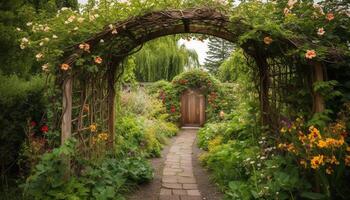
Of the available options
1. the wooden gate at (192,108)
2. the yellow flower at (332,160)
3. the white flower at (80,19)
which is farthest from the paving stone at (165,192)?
the wooden gate at (192,108)

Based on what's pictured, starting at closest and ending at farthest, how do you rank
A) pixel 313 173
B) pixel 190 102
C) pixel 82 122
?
pixel 313 173 < pixel 82 122 < pixel 190 102

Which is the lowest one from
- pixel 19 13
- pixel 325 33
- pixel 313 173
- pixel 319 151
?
pixel 313 173

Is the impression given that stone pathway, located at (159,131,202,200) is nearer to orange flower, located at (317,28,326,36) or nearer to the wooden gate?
orange flower, located at (317,28,326,36)

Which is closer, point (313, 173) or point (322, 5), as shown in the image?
point (313, 173)

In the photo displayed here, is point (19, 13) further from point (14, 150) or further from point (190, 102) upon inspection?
point (190, 102)

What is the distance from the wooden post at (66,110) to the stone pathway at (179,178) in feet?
4.48

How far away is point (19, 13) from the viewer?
486cm

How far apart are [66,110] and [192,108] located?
8642 millimetres

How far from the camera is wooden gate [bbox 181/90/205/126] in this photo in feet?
38.9

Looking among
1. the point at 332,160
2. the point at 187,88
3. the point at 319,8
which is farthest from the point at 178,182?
the point at 187,88

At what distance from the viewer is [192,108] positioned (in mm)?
11984

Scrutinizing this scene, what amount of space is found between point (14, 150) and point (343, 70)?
13.1 feet

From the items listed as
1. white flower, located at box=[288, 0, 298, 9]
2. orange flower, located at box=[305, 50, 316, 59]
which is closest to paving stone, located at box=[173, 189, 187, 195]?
orange flower, located at box=[305, 50, 316, 59]

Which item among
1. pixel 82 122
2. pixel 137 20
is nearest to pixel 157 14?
pixel 137 20
